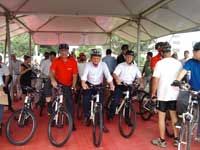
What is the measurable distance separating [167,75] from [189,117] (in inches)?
44.7

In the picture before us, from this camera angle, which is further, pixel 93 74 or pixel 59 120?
pixel 93 74

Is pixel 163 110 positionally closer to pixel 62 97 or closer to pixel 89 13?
pixel 62 97

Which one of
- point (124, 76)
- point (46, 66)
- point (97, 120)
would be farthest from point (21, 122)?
point (46, 66)

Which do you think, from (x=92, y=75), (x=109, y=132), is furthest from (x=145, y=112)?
(x=92, y=75)

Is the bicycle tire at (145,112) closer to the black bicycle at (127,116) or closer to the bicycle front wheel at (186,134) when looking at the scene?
the black bicycle at (127,116)

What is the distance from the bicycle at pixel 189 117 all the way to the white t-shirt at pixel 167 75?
2.92ft

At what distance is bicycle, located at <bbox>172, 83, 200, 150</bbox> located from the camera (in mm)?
4449

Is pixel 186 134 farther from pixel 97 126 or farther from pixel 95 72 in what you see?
pixel 95 72

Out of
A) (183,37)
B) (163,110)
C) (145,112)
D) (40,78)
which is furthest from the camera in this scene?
(183,37)

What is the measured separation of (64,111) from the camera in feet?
18.8

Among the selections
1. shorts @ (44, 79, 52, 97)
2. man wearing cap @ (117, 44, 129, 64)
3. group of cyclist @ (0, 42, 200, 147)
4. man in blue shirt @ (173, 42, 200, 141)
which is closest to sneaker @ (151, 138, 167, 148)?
group of cyclist @ (0, 42, 200, 147)

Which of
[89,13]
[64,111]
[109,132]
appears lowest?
[109,132]

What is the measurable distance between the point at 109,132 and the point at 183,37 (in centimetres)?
1822

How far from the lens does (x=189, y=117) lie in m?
4.46
